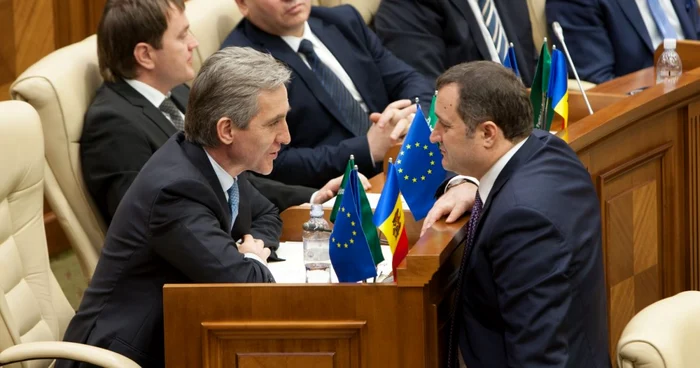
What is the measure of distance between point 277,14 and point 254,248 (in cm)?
159

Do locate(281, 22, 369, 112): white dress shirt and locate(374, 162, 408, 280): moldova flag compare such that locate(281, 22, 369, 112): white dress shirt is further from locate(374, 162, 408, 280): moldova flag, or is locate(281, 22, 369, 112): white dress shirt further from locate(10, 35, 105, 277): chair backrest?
locate(374, 162, 408, 280): moldova flag

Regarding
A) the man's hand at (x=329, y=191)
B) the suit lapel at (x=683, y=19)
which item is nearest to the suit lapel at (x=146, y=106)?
the man's hand at (x=329, y=191)

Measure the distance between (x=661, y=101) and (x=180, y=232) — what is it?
187cm

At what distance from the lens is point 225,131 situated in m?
2.95

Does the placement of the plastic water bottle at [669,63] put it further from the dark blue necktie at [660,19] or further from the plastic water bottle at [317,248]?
the plastic water bottle at [317,248]

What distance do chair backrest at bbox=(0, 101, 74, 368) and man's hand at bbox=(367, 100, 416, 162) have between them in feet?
4.45

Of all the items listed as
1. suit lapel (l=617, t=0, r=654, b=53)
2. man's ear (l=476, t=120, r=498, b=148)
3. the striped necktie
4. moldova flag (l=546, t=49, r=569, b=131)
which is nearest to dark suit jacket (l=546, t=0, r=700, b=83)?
suit lapel (l=617, t=0, r=654, b=53)

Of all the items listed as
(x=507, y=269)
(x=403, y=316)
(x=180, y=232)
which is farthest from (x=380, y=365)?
(x=180, y=232)

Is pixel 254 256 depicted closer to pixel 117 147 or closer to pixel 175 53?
pixel 117 147

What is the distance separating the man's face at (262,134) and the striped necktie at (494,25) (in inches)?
95.7

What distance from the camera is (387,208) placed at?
2852 millimetres

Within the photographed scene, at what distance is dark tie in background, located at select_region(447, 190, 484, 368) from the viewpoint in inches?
109

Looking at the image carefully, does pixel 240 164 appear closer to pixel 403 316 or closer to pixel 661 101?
pixel 403 316

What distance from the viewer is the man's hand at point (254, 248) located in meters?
3.08
